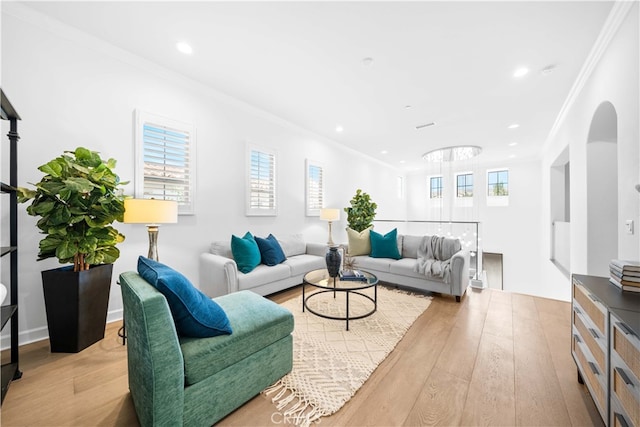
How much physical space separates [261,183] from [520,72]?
368 cm

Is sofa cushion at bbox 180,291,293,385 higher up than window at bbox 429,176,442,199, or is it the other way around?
window at bbox 429,176,442,199

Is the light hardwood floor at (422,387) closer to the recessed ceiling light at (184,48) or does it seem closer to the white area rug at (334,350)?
the white area rug at (334,350)

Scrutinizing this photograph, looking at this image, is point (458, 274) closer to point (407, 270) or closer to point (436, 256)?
point (436, 256)

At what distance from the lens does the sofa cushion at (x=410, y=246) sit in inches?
163

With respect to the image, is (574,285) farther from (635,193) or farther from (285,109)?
(285,109)

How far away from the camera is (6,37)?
6.92 ft

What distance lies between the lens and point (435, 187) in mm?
8906

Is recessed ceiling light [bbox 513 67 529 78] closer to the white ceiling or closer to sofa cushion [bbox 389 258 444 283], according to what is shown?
the white ceiling

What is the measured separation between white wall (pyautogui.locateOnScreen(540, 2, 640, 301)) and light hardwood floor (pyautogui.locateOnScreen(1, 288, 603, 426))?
1.16m

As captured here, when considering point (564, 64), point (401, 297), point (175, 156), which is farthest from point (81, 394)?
point (564, 64)

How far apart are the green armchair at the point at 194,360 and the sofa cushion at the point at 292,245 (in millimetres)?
2344

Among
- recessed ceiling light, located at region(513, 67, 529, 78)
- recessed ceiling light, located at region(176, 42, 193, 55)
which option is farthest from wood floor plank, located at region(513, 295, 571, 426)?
recessed ceiling light, located at region(176, 42, 193, 55)

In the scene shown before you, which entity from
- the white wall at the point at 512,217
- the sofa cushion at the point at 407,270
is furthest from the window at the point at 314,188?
the white wall at the point at 512,217

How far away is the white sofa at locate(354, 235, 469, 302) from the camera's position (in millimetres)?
3328
